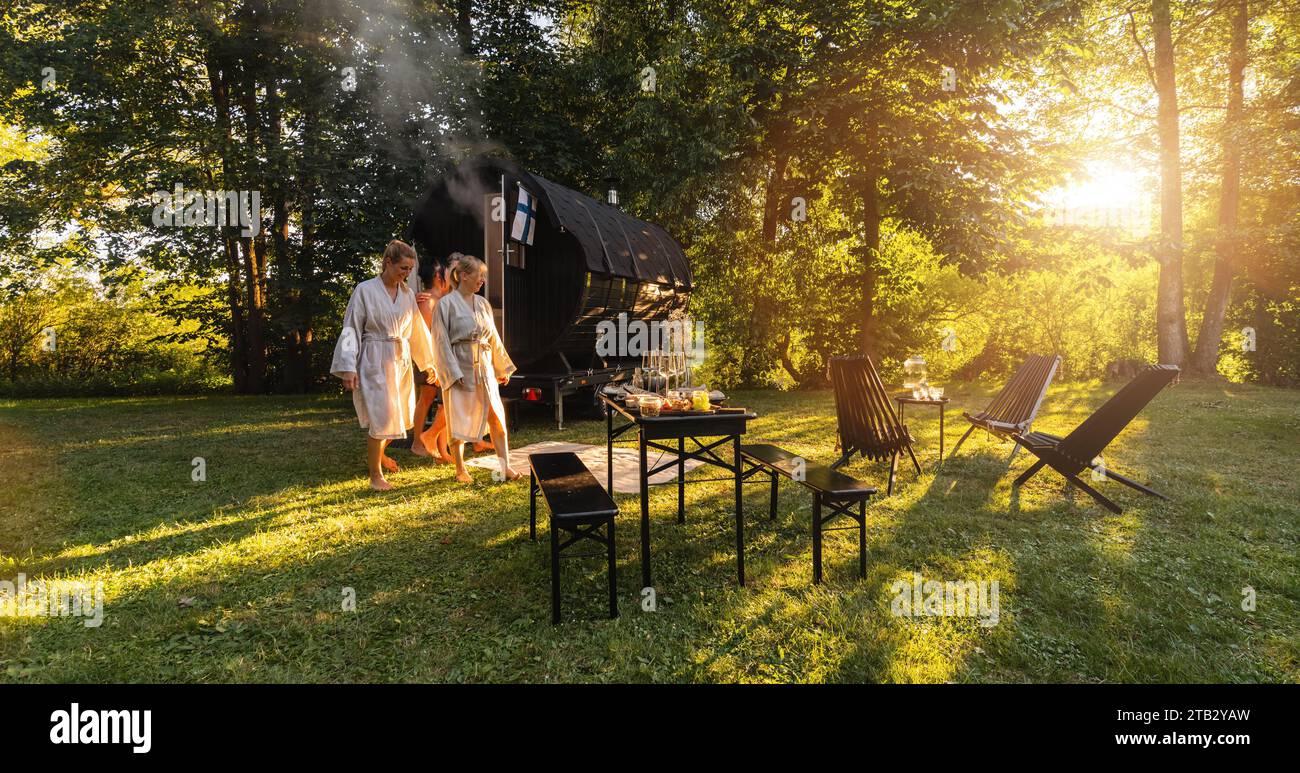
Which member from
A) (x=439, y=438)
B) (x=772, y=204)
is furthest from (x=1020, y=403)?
(x=772, y=204)

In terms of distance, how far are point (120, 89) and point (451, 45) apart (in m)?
7.03

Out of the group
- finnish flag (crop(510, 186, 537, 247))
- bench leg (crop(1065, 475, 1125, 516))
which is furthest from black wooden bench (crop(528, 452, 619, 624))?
finnish flag (crop(510, 186, 537, 247))

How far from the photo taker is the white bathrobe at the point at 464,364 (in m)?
5.63

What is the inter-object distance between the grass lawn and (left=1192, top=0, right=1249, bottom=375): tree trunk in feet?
37.2

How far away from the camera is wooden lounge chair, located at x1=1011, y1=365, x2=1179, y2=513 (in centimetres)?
480

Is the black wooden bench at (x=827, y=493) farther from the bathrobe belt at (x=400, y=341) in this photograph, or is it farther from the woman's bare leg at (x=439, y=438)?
the woman's bare leg at (x=439, y=438)

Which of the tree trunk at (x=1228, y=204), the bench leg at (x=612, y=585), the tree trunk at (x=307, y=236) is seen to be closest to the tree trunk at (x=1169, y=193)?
the tree trunk at (x=1228, y=204)

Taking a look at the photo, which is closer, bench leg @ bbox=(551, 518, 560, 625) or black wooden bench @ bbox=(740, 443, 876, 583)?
bench leg @ bbox=(551, 518, 560, 625)

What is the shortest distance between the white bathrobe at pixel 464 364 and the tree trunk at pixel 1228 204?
711 inches

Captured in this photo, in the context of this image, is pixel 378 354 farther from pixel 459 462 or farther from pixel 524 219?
pixel 524 219

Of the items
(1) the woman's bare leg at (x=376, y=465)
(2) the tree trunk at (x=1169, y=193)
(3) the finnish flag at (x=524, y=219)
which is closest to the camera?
(1) the woman's bare leg at (x=376, y=465)

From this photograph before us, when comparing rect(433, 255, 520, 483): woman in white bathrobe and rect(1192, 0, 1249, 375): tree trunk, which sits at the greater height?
rect(1192, 0, 1249, 375): tree trunk

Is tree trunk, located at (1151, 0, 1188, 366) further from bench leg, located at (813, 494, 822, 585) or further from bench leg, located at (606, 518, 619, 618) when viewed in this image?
bench leg, located at (606, 518, 619, 618)

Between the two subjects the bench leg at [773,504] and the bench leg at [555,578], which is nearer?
the bench leg at [555,578]
